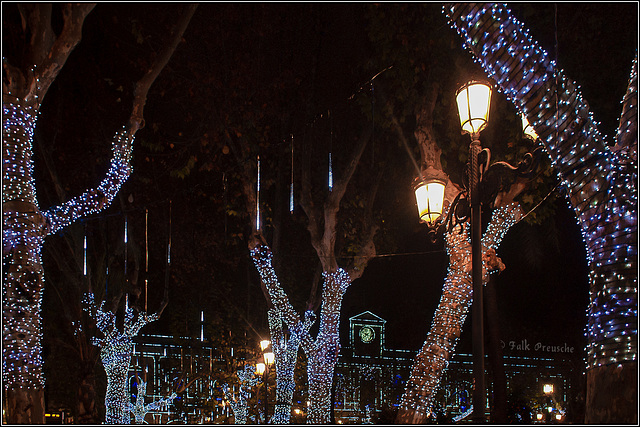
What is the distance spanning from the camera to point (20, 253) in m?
6.61

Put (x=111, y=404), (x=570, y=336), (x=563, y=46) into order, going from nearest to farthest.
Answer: (x=563, y=46) < (x=111, y=404) < (x=570, y=336)

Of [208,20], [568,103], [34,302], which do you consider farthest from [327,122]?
[568,103]

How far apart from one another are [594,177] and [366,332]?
30.3m

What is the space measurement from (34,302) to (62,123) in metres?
9.23

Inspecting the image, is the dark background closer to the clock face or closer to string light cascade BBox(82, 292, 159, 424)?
string light cascade BBox(82, 292, 159, 424)

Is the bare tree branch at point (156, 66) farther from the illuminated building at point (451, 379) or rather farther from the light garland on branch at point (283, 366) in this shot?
the illuminated building at point (451, 379)

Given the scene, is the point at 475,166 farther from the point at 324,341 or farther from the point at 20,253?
the point at 324,341

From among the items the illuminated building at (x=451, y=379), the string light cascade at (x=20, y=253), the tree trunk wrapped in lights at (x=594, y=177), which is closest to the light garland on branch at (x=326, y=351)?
the string light cascade at (x=20, y=253)

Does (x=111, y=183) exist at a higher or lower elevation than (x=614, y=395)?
higher

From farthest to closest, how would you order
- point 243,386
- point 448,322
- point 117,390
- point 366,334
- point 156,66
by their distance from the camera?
point 366,334 → point 243,386 → point 117,390 → point 448,322 → point 156,66

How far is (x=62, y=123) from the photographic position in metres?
14.6

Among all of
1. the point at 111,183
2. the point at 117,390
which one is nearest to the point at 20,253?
the point at 111,183

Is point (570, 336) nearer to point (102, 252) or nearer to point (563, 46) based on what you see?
point (563, 46)

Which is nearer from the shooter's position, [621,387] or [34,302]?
[621,387]
